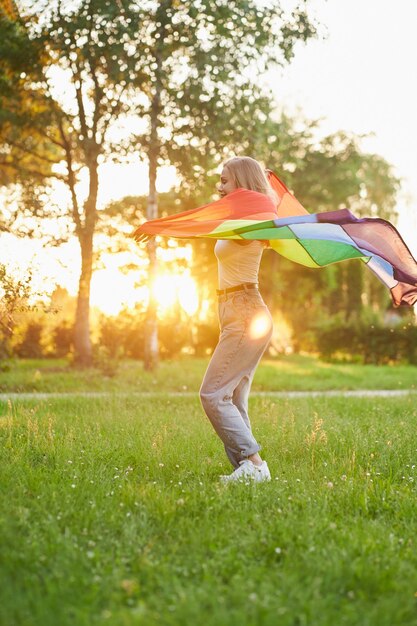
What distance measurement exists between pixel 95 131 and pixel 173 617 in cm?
1544

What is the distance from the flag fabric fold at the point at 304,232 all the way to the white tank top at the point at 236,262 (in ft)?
0.31

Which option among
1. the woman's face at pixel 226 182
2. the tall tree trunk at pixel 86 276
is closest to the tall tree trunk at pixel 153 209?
the tall tree trunk at pixel 86 276

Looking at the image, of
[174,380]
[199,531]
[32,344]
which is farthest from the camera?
[32,344]

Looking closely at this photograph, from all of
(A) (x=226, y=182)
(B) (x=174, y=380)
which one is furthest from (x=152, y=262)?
(A) (x=226, y=182)

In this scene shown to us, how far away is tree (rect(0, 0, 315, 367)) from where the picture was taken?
52.2ft

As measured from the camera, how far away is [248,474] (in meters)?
5.55

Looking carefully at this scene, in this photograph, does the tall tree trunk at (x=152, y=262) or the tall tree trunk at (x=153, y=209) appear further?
the tall tree trunk at (x=152, y=262)

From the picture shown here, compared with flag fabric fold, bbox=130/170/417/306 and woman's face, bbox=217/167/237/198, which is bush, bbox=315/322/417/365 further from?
woman's face, bbox=217/167/237/198

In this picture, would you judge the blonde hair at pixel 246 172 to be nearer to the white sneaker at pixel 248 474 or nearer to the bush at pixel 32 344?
→ the white sneaker at pixel 248 474

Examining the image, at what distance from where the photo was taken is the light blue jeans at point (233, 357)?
5.55 meters

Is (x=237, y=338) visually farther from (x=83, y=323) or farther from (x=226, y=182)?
(x=83, y=323)

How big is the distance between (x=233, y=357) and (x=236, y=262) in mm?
761

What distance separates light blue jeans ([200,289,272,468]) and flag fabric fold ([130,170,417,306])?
1.85 feet

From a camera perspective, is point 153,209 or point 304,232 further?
point 153,209
